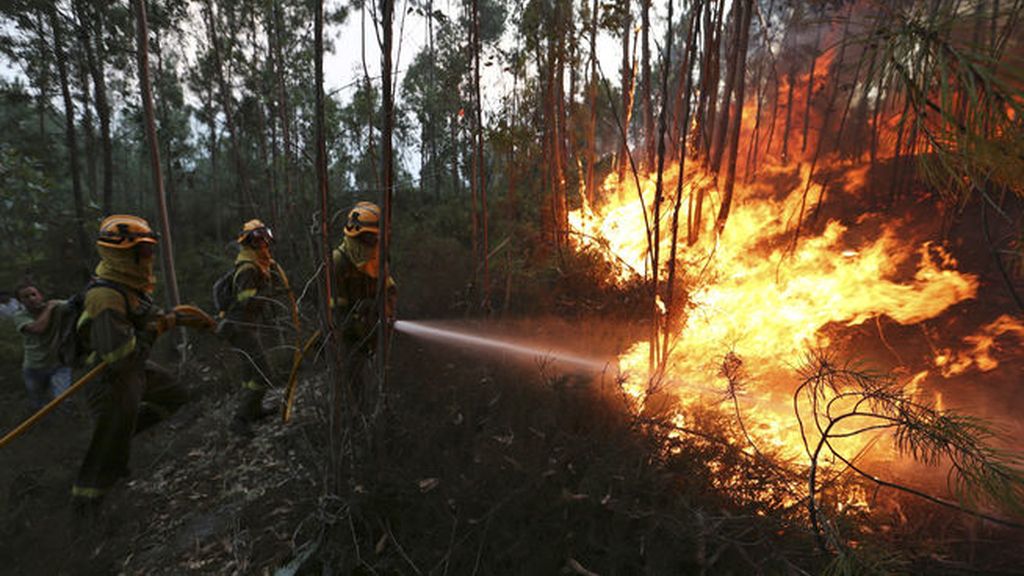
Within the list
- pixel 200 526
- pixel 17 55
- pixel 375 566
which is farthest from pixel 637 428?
pixel 17 55

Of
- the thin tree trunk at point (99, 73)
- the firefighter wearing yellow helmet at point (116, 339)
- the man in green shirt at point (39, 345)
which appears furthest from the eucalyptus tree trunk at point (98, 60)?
the firefighter wearing yellow helmet at point (116, 339)

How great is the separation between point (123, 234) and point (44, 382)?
13.1ft

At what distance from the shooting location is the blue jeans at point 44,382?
5.51m

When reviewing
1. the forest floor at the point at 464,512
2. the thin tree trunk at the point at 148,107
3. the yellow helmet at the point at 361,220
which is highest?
the thin tree trunk at the point at 148,107

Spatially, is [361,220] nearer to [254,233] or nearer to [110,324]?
[254,233]

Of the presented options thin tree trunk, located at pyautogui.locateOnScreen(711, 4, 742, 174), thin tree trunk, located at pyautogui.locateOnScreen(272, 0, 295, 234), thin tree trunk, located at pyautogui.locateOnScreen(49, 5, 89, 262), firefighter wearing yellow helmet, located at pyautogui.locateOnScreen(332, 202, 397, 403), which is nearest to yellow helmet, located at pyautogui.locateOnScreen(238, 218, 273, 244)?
thin tree trunk, located at pyautogui.locateOnScreen(272, 0, 295, 234)

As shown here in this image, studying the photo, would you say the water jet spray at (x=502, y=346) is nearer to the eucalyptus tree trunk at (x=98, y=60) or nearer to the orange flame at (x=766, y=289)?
the orange flame at (x=766, y=289)

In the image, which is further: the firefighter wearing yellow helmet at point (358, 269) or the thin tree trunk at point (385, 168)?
the firefighter wearing yellow helmet at point (358, 269)

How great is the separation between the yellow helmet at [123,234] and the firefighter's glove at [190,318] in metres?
0.74

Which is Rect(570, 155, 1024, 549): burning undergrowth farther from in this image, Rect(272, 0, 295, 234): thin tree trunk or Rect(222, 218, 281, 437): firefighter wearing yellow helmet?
Answer: Rect(272, 0, 295, 234): thin tree trunk

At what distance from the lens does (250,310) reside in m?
4.83

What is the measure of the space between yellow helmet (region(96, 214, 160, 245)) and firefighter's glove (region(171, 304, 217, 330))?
744 mm

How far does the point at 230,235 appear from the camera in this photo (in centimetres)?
1769

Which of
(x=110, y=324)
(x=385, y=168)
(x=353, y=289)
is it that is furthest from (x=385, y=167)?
(x=110, y=324)
